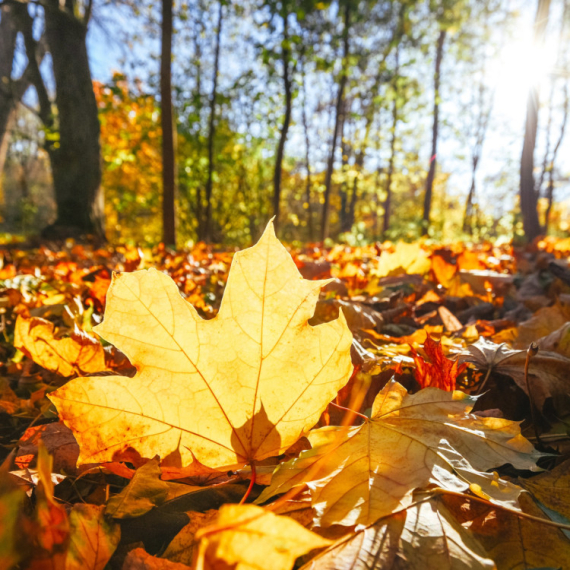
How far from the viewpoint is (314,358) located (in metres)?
0.57

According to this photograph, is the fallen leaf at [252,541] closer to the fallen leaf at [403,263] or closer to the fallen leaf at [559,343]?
the fallen leaf at [559,343]

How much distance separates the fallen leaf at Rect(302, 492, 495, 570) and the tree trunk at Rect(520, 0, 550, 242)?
8013 mm

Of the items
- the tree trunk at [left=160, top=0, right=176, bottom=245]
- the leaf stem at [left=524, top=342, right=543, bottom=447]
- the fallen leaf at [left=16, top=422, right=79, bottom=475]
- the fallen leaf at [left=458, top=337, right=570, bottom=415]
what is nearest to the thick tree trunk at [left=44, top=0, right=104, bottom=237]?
the tree trunk at [left=160, top=0, right=176, bottom=245]

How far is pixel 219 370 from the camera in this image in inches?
22.2

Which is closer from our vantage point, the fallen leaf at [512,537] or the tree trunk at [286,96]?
the fallen leaf at [512,537]

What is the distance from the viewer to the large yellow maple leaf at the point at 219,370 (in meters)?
0.54

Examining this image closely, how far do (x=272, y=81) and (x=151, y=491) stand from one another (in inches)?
378

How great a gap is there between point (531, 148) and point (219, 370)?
28.8 ft

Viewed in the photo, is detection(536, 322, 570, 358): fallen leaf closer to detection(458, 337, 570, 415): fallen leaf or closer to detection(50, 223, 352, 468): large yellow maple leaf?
detection(458, 337, 570, 415): fallen leaf

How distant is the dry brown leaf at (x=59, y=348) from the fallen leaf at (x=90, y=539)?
42 centimetres

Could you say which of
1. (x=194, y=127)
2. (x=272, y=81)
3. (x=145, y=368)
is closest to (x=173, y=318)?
(x=145, y=368)

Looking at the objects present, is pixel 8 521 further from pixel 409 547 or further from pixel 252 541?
pixel 409 547

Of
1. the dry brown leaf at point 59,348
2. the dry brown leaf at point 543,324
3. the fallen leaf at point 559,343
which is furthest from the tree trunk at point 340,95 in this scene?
the dry brown leaf at point 59,348

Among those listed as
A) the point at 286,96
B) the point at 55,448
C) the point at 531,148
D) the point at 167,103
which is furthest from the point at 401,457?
the point at 531,148
